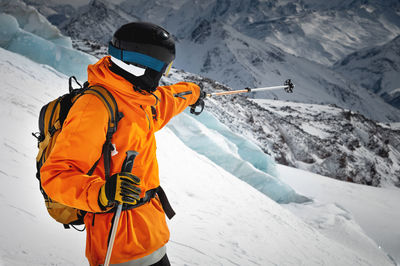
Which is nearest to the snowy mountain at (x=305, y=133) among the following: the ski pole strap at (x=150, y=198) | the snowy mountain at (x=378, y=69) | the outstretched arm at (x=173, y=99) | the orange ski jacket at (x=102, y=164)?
the outstretched arm at (x=173, y=99)

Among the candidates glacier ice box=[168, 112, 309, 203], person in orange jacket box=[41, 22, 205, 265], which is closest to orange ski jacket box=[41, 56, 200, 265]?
person in orange jacket box=[41, 22, 205, 265]

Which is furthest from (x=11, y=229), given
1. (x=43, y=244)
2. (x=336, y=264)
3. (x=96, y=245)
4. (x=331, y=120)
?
(x=331, y=120)

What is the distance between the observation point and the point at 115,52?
157 cm

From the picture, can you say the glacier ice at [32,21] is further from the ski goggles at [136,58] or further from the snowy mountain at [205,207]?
the ski goggles at [136,58]

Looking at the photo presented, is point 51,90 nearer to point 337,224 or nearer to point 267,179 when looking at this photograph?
point 267,179

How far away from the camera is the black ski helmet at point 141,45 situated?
1561 mm

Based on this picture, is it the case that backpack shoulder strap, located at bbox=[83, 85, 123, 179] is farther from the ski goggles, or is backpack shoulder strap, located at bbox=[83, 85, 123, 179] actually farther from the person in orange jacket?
the ski goggles

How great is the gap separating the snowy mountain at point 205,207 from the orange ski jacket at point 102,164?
3.59 feet

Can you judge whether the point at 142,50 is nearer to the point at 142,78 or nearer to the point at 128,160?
the point at 142,78

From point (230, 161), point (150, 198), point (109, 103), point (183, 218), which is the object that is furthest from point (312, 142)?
point (109, 103)

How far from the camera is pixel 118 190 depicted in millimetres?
1257

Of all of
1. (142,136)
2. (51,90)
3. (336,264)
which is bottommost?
(51,90)

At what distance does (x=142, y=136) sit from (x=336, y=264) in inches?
237

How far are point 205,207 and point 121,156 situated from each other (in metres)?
4.06
